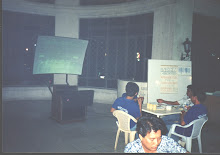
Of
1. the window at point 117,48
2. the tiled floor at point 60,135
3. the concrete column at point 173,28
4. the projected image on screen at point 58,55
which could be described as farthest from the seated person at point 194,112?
the window at point 117,48

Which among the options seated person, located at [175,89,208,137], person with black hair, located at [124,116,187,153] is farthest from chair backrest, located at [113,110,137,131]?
person with black hair, located at [124,116,187,153]

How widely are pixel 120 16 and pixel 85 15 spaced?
177 cm

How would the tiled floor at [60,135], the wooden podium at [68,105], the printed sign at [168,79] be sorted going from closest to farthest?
the tiled floor at [60,135], the printed sign at [168,79], the wooden podium at [68,105]

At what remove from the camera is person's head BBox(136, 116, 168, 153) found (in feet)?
6.08

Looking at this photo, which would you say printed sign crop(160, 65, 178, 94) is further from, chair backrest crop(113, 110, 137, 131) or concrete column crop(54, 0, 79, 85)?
concrete column crop(54, 0, 79, 85)

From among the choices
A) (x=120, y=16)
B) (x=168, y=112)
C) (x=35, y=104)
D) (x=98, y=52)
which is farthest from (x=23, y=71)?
(x=168, y=112)

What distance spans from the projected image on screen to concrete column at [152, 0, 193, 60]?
2974 mm

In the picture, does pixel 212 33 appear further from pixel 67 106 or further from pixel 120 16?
pixel 67 106

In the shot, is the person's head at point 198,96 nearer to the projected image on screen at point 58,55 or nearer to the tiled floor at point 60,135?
the tiled floor at point 60,135

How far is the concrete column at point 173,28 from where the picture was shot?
6.84 m

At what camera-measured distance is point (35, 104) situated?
7.91 m

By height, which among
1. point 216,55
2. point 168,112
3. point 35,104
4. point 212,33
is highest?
point 212,33

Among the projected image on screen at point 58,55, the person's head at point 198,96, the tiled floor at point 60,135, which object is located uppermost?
the projected image on screen at point 58,55

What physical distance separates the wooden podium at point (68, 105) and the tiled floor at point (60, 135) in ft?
0.66
